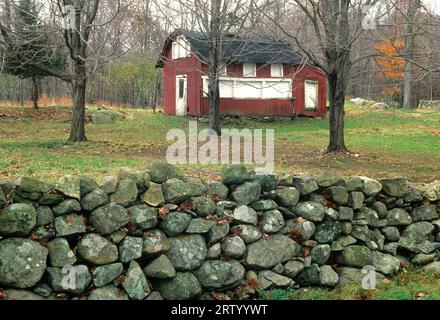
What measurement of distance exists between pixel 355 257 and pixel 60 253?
12.2ft

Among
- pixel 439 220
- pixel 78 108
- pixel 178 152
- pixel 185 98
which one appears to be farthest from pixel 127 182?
pixel 185 98

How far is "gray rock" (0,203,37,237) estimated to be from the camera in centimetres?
507

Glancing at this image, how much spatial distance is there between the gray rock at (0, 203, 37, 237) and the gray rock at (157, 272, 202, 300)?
1542mm

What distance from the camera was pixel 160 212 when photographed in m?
5.88

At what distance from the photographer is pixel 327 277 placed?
256 inches

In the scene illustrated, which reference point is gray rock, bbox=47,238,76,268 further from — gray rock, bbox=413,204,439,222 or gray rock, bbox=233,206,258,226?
gray rock, bbox=413,204,439,222

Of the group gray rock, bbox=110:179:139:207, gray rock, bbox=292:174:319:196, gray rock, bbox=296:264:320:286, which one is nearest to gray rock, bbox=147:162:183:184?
gray rock, bbox=110:179:139:207

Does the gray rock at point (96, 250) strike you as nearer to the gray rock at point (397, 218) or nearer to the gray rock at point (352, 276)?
the gray rock at point (352, 276)

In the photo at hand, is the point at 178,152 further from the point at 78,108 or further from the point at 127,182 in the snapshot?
the point at 127,182

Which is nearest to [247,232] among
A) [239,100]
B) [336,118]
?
[336,118]

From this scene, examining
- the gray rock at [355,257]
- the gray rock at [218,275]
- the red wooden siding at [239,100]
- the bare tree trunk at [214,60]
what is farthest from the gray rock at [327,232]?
the red wooden siding at [239,100]

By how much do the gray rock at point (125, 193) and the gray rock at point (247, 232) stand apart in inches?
51.0

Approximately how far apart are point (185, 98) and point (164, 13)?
11641mm

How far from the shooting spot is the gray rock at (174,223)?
588cm
